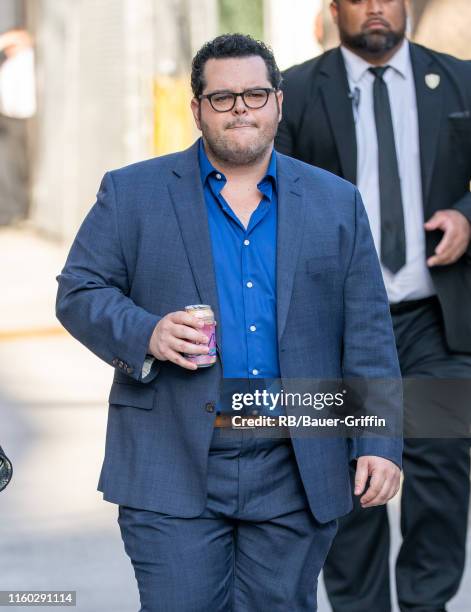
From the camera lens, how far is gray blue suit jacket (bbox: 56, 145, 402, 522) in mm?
3898

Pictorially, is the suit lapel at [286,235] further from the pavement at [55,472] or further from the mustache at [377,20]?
the pavement at [55,472]

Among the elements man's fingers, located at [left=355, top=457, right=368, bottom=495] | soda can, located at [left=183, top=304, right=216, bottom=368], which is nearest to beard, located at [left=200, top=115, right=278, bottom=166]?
soda can, located at [left=183, top=304, right=216, bottom=368]

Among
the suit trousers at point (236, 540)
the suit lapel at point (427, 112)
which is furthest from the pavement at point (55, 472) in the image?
the suit trousers at point (236, 540)

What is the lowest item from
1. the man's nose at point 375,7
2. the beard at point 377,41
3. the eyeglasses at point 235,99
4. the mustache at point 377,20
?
the eyeglasses at point 235,99

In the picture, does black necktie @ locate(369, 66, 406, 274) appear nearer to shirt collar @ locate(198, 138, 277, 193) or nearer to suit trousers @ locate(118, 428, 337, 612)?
shirt collar @ locate(198, 138, 277, 193)

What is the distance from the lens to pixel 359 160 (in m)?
5.25

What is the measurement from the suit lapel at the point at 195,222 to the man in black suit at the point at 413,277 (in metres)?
1.26

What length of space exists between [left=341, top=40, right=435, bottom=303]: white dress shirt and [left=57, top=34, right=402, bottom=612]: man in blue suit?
116 cm

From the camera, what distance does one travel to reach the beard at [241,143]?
3.94 meters

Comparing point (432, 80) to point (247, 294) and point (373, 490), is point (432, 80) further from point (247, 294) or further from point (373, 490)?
point (373, 490)

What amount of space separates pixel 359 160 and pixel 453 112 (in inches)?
14.0

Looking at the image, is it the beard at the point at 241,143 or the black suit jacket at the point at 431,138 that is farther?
the black suit jacket at the point at 431,138

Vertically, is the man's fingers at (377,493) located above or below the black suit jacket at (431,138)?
below

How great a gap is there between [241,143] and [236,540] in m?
1.00
